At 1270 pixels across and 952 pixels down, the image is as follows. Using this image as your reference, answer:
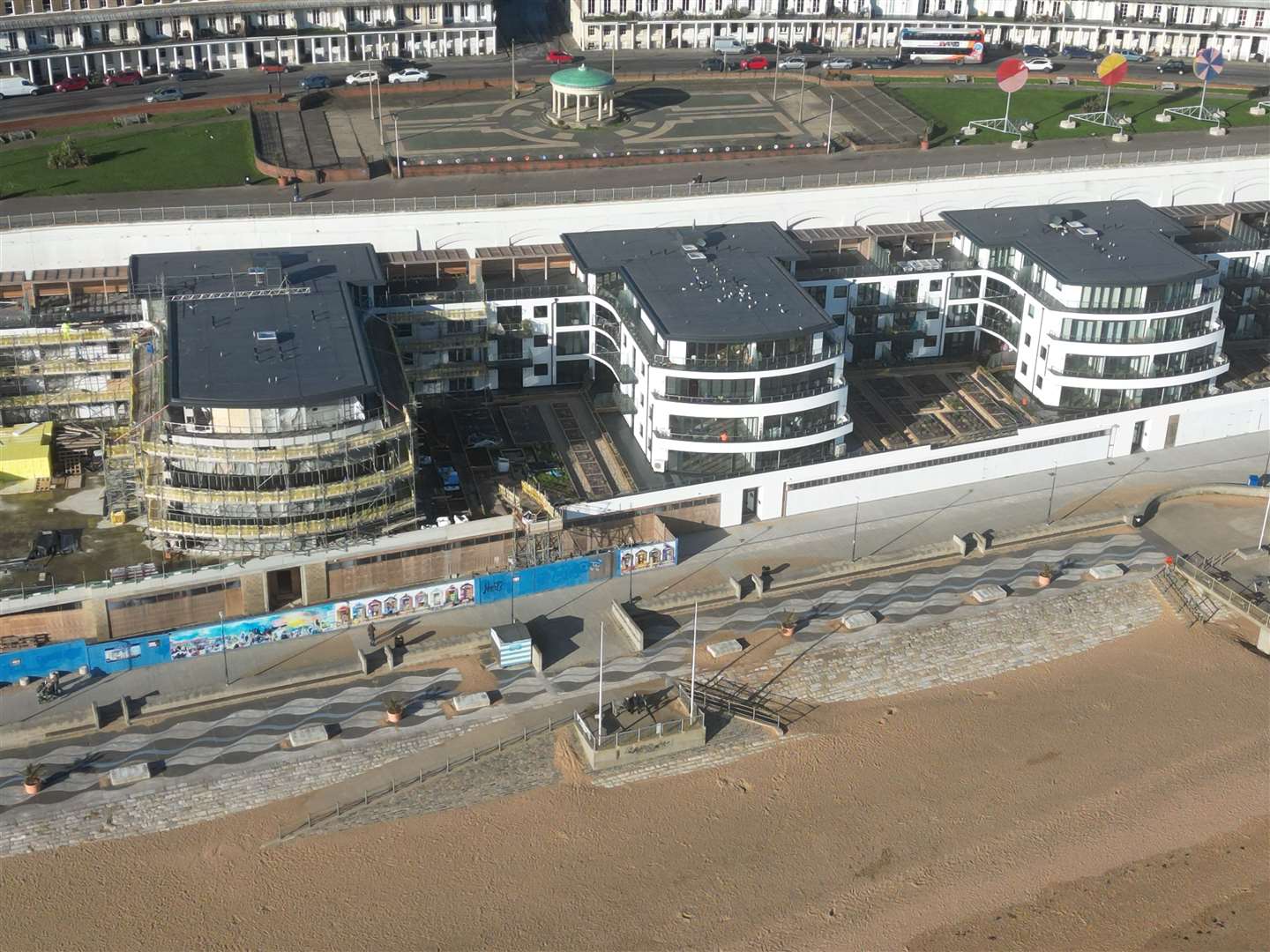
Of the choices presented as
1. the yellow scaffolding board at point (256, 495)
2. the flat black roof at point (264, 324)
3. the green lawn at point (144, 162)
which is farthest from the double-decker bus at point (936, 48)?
the yellow scaffolding board at point (256, 495)

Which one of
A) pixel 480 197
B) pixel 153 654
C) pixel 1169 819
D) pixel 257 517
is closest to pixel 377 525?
pixel 257 517

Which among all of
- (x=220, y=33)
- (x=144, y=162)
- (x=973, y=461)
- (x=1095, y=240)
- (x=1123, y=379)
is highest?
(x=220, y=33)

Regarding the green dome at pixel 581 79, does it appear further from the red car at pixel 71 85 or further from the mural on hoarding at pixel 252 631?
the mural on hoarding at pixel 252 631

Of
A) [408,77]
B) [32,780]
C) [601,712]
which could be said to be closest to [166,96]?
[408,77]

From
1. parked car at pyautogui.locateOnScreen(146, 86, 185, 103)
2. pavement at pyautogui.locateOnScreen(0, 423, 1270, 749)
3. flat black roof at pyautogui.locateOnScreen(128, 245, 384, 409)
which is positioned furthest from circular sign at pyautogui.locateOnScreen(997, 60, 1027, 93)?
parked car at pyautogui.locateOnScreen(146, 86, 185, 103)

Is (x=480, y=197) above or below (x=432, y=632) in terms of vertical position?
above

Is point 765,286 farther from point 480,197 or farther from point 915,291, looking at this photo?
point 480,197

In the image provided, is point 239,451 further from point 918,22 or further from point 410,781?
point 918,22
